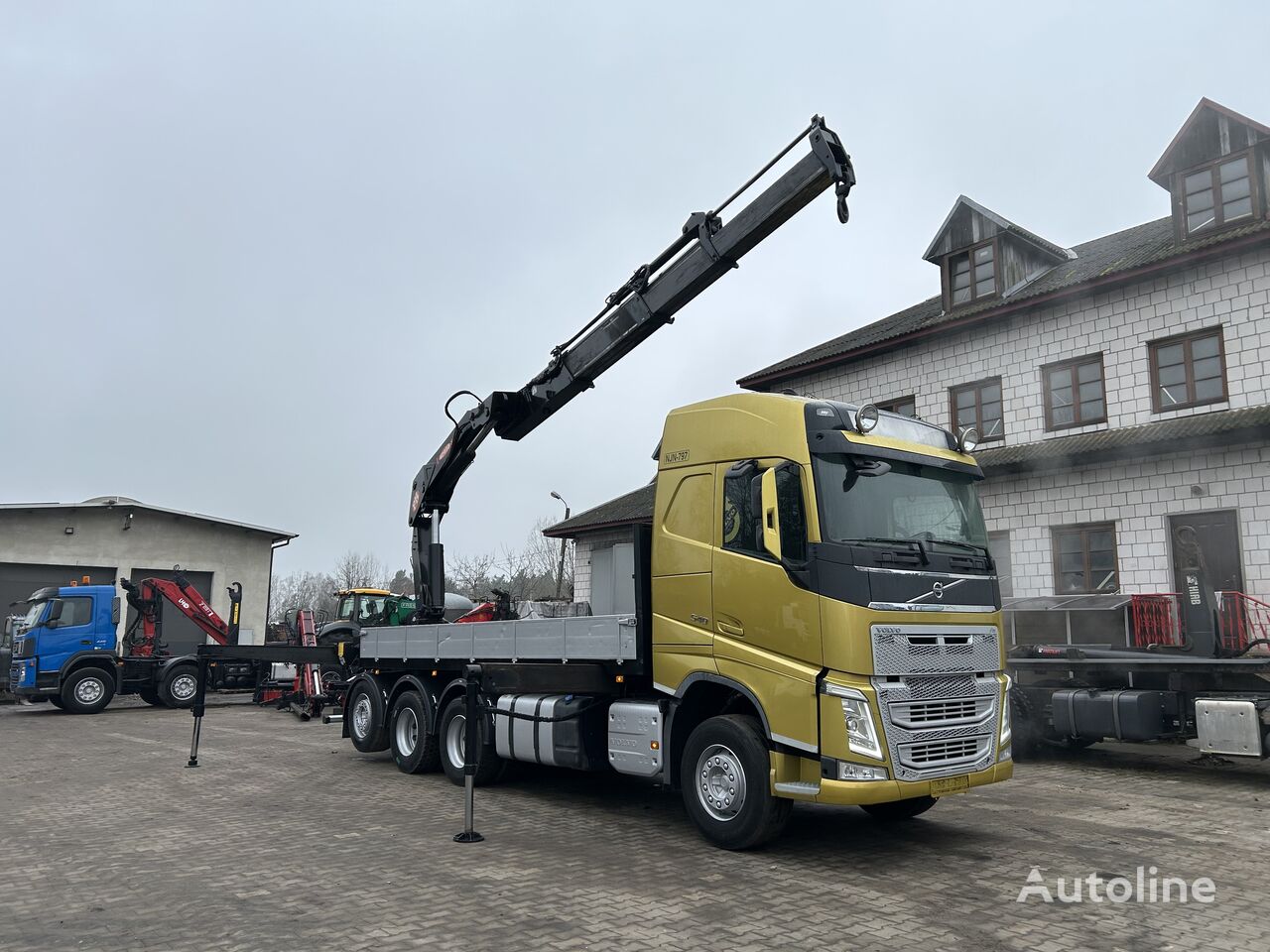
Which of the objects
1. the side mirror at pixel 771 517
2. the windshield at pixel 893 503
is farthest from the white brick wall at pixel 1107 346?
the side mirror at pixel 771 517

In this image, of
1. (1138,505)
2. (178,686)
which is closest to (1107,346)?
(1138,505)

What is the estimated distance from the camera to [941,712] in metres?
6.89

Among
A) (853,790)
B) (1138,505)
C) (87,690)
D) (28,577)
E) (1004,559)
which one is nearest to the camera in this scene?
(853,790)

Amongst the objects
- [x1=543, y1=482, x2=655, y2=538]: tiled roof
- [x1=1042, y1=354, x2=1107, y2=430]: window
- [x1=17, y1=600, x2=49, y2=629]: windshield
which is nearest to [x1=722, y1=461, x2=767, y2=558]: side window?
[x1=1042, y1=354, x2=1107, y2=430]: window

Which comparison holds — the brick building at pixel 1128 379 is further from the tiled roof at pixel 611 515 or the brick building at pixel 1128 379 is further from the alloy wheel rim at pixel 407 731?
the alloy wheel rim at pixel 407 731

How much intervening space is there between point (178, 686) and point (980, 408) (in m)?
18.8

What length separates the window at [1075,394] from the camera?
1705 centimetres

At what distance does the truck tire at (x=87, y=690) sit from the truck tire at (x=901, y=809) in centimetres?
1882

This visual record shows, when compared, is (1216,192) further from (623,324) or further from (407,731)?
(407,731)

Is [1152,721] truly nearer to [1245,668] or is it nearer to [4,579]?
[1245,668]

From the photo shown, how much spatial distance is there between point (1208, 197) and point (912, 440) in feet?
40.6

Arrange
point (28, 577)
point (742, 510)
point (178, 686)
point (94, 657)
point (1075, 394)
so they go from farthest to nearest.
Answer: point (28, 577) → point (178, 686) → point (94, 657) → point (1075, 394) → point (742, 510)

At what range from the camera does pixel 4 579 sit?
26422 mm

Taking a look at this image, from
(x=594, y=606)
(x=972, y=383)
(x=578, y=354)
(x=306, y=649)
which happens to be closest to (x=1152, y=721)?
(x=594, y=606)
